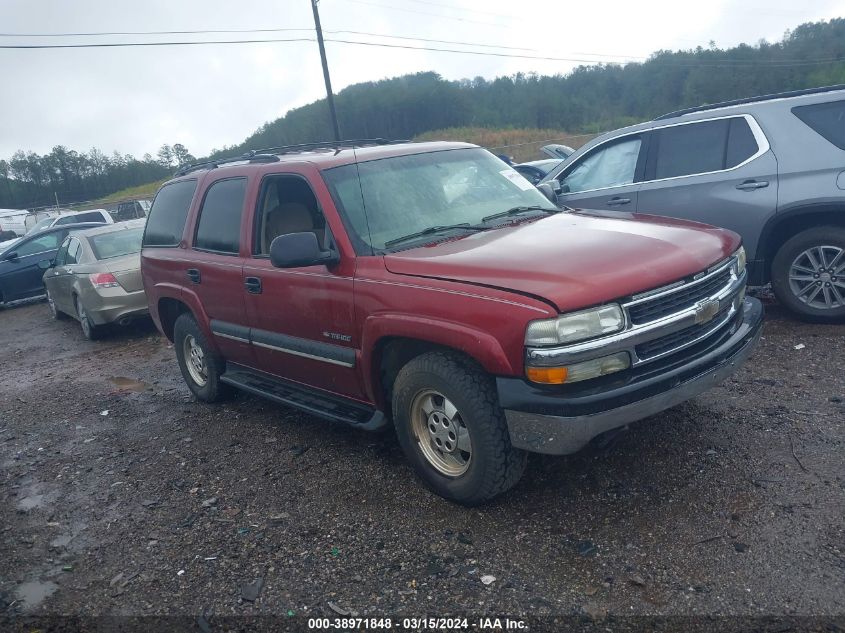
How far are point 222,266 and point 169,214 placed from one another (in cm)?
135

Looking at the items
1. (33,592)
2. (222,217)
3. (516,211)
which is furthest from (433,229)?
(33,592)

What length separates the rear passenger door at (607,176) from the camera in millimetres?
6734

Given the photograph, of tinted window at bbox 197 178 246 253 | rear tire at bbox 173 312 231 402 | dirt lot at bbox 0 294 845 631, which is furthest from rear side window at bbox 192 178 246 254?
dirt lot at bbox 0 294 845 631

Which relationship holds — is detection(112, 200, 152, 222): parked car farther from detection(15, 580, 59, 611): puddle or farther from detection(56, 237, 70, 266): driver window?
detection(15, 580, 59, 611): puddle

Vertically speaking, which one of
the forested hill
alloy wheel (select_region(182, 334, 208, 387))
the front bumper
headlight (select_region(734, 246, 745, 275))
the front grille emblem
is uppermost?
the forested hill

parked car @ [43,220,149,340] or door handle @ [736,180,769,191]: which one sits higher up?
door handle @ [736,180,769,191]

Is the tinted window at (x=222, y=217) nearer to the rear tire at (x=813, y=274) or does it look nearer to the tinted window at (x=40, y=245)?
the rear tire at (x=813, y=274)

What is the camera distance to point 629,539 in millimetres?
3291

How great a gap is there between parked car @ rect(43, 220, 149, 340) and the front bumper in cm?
693

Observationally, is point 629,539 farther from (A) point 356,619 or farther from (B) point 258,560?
→ (B) point 258,560

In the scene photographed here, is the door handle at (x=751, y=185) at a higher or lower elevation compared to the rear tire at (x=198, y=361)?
higher

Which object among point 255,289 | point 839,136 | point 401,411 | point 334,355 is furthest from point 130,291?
point 839,136

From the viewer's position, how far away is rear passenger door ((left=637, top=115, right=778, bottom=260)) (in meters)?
5.93

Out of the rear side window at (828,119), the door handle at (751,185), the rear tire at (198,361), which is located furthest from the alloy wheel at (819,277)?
the rear tire at (198,361)
